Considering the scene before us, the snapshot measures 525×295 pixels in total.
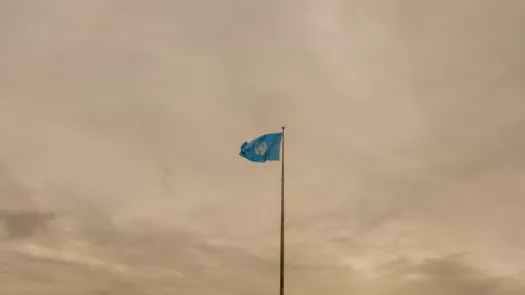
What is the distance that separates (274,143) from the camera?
3378 centimetres

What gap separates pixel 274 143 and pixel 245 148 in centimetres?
236

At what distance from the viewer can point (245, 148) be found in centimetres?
3388
